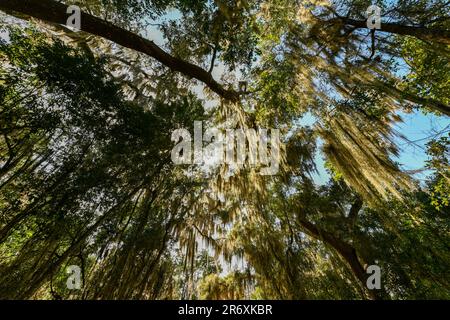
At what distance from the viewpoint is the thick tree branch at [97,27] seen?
11.9 ft

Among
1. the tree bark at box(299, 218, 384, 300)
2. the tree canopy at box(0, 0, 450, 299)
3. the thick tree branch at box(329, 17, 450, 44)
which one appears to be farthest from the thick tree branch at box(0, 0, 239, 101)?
the tree bark at box(299, 218, 384, 300)

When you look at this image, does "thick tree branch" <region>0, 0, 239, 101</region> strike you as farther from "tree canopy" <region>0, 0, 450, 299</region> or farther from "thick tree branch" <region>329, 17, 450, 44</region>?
A: "thick tree branch" <region>329, 17, 450, 44</region>

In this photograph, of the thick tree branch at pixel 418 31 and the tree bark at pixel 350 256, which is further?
the tree bark at pixel 350 256

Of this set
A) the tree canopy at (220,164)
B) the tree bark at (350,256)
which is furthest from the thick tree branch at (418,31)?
the tree bark at (350,256)

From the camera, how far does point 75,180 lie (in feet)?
14.0

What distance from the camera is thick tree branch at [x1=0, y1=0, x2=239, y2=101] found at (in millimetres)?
3615

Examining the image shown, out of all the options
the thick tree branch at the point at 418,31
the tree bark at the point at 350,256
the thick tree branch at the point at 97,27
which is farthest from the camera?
the tree bark at the point at 350,256

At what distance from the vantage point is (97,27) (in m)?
4.29

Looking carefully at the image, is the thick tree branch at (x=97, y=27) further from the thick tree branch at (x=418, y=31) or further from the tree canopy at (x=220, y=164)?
the thick tree branch at (x=418, y=31)

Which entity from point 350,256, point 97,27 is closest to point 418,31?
point 350,256

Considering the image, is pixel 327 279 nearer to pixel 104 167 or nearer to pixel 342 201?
pixel 342 201

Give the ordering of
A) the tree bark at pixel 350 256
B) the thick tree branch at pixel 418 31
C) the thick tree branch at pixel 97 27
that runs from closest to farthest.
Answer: the thick tree branch at pixel 97 27 → the thick tree branch at pixel 418 31 → the tree bark at pixel 350 256

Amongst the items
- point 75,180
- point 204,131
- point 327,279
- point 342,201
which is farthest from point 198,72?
point 327,279

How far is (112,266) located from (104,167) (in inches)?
83.3
